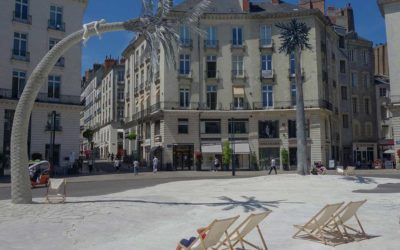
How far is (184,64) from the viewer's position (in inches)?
1770

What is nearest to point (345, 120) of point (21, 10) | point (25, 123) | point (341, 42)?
point (341, 42)

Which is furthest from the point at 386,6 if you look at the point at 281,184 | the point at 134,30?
the point at 134,30

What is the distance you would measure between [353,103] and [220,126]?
22.2 m

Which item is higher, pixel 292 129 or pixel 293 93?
pixel 293 93

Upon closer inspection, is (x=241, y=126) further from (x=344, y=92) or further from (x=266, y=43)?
(x=344, y=92)

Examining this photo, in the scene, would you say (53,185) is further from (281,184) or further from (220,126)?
(220,126)

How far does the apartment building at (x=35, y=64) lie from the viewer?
117 feet

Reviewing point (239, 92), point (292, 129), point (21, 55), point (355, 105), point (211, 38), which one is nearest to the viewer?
point (21, 55)

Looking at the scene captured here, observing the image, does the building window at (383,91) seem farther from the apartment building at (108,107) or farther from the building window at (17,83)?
the building window at (17,83)

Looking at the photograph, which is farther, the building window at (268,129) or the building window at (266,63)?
the building window at (266,63)

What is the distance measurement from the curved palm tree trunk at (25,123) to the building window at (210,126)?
31.1m

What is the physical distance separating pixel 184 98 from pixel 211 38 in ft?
24.8

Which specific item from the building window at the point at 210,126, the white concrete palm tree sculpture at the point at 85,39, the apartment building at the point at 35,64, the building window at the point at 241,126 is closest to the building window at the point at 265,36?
the building window at the point at 241,126

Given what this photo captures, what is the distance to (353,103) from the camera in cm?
5559
